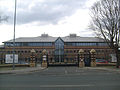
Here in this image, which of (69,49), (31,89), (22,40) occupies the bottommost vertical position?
(31,89)

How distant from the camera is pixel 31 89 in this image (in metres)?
8.08

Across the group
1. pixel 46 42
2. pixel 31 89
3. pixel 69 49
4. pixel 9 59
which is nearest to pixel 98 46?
pixel 69 49

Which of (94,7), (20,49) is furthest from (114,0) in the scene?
(20,49)

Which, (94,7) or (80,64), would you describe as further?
(80,64)

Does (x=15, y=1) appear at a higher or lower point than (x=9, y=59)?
higher

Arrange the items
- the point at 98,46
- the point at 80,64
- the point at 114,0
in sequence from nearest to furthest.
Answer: the point at 114,0 < the point at 80,64 < the point at 98,46

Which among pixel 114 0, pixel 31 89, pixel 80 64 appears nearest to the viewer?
pixel 31 89

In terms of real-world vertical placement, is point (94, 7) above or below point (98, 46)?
above

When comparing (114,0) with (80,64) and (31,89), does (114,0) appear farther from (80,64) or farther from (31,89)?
(31,89)

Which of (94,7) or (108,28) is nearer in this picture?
(108,28)

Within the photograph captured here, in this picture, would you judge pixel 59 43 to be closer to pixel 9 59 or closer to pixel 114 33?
pixel 9 59

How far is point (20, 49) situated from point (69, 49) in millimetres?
23388

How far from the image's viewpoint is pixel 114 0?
24.7 metres

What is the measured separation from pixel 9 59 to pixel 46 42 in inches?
1536
